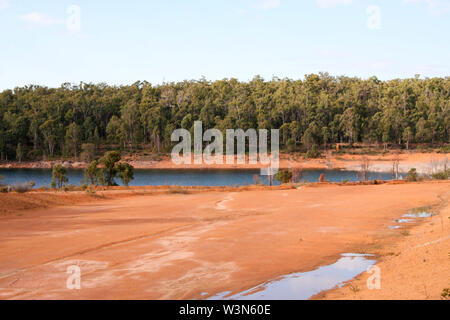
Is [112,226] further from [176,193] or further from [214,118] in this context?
[214,118]

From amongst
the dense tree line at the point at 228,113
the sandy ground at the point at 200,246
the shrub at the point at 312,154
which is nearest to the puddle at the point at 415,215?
the sandy ground at the point at 200,246

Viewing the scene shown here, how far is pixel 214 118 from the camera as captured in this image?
4769 inches

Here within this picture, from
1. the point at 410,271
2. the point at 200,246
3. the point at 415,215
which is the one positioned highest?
the point at 410,271

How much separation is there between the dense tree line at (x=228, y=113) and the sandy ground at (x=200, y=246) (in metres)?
77.5

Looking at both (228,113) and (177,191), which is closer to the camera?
(177,191)

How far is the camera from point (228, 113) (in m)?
124

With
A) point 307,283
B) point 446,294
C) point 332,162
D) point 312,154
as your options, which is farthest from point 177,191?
point 312,154

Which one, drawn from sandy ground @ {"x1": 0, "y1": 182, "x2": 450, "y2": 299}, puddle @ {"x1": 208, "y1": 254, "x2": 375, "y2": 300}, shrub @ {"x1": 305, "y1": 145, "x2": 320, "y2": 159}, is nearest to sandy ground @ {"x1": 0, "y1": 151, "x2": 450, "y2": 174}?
shrub @ {"x1": 305, "y1": 145, "x2": 320, "y2": 159}

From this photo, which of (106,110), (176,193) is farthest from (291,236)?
(106,110)

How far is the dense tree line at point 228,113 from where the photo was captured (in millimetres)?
109188

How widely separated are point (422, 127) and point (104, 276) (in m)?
103

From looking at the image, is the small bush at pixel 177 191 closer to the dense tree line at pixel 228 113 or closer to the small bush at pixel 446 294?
the small bush at pixel 446 294

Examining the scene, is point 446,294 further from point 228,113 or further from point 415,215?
point 228,113

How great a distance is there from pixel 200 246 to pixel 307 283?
5372 mm
